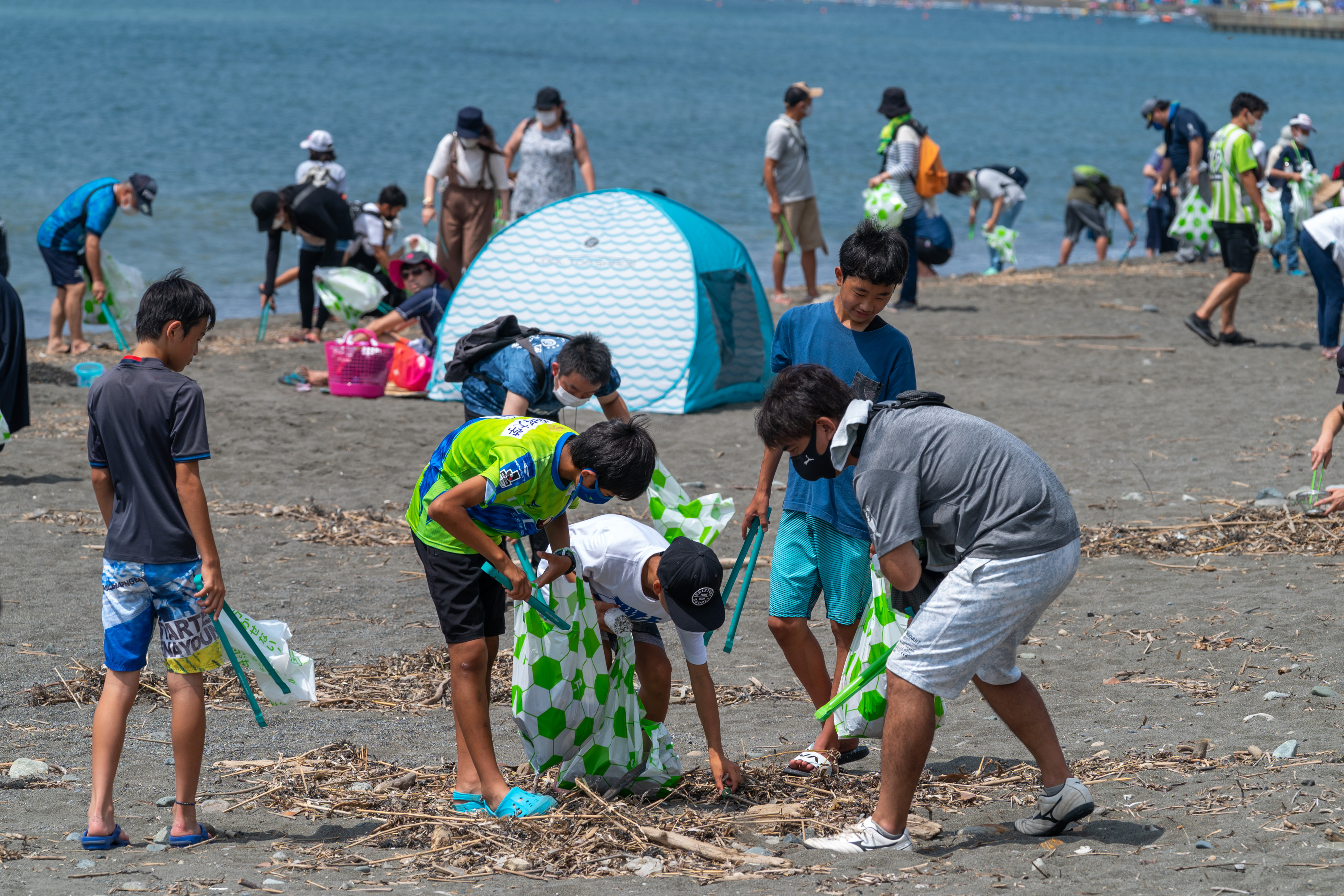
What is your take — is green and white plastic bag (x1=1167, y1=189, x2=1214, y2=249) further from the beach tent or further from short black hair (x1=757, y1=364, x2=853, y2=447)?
short black hair (x1=757, y1=364, x2=853, y2=447)

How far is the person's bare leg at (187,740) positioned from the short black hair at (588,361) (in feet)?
5.78

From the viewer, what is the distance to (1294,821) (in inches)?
148

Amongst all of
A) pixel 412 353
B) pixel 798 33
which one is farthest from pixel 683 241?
pixel 798 33

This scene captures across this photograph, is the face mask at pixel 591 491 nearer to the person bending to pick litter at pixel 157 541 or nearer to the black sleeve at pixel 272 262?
the person bending to pick litter at pixel 157 541

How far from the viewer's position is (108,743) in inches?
150

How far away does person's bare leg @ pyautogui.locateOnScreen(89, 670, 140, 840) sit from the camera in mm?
3781

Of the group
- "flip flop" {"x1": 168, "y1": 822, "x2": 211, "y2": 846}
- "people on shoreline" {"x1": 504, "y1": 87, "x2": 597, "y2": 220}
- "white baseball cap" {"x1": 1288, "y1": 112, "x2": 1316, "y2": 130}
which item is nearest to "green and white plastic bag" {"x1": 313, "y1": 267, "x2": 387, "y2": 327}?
"people on shoreline" {"x1": 504, "y1": 87, "x2": 597, "y2": 220}

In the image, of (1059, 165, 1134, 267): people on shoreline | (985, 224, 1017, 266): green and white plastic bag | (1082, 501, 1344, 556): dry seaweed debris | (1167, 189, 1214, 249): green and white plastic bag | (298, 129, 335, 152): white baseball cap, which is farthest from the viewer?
(1059, 165, 1134, 267): people on shoreline

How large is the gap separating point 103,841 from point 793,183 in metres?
10.3

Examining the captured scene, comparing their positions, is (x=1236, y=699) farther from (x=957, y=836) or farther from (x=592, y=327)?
(x=592, y=327)

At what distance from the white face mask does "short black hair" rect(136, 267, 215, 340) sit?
1.56m

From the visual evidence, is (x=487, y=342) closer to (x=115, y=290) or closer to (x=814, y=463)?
(x=814, y=463)

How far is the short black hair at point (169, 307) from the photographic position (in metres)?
3.80

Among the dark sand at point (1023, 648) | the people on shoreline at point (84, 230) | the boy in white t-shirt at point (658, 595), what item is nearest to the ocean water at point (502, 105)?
the people on shoreline at point (84, 230)
